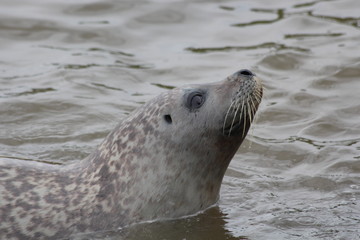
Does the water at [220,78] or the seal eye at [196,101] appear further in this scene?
the water at [220,78]

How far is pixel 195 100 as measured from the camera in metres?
8.09

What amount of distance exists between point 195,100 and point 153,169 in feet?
2.23

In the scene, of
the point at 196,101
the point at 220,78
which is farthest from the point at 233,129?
the point at 220,78

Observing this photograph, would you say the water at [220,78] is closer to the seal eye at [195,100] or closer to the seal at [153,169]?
the seal at [153,169]

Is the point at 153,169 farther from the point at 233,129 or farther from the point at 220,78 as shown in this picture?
the point at 220,78

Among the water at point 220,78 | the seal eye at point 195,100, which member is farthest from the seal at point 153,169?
the water at point 220,78

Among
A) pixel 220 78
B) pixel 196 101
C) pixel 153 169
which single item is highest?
pixel 196 101

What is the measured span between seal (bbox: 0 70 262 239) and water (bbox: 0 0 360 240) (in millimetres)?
189

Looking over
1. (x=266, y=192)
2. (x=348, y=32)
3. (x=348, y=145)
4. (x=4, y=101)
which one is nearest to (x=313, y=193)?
(x=266, y=192)

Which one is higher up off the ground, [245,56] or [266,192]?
[245,56]

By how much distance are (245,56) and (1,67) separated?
3.26 meters

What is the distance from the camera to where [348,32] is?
44.4ft

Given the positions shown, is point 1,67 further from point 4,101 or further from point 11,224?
point 11,224

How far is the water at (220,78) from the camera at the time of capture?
860cm
